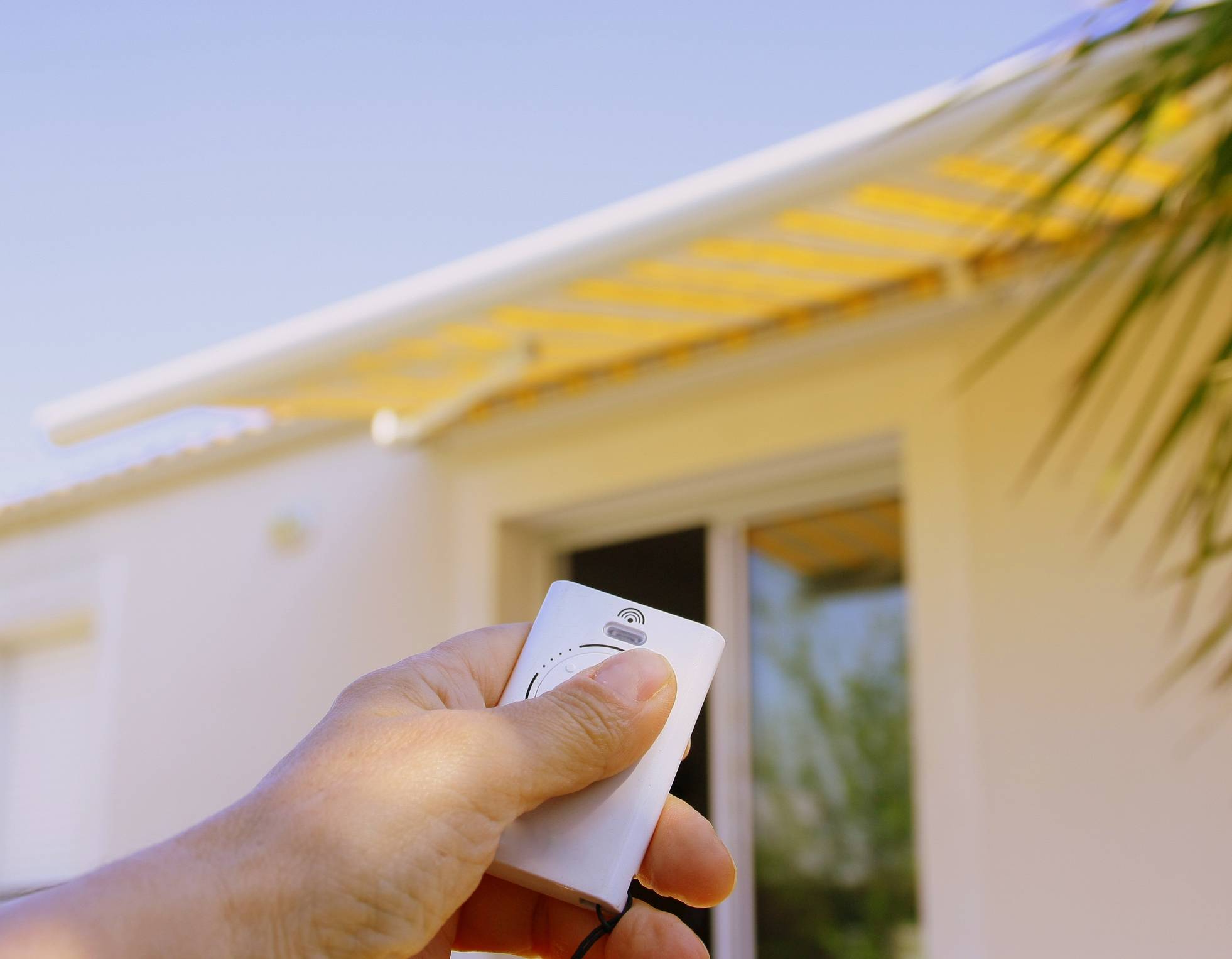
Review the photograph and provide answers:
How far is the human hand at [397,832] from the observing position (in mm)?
715

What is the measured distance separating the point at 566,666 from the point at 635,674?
0.10 metres

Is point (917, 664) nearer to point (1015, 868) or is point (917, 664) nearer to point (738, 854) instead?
point (1015, 868)

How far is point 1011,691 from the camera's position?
13.3ft

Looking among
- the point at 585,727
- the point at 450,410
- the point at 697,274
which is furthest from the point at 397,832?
the point at 450,410

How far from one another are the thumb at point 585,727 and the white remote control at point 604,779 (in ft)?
0.10

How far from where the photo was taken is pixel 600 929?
3.41ft

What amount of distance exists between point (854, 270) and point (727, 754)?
1.92 metres

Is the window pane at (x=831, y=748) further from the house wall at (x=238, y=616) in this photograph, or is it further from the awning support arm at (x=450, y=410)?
the house wall at (x=238, y=616)

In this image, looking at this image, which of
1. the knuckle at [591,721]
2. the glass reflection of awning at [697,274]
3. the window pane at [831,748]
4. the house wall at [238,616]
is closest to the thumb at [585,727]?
the knuckle at [591,721]

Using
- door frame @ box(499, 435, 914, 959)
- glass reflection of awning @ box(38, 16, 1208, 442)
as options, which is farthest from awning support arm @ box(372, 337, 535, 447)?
door frame @ box(499, 435, 914, 959)

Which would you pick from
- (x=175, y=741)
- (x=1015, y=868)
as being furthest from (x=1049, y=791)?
(x=175, y=741)

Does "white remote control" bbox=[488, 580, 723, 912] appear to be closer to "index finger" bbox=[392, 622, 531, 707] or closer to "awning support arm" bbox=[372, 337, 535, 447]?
"index finger" bbox=[392, 622, 531, 707]

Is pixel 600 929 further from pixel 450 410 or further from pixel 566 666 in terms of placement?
pixel 450 410

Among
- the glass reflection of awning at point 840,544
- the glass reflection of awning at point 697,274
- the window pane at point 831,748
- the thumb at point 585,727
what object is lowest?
the window pane at point 831,748
